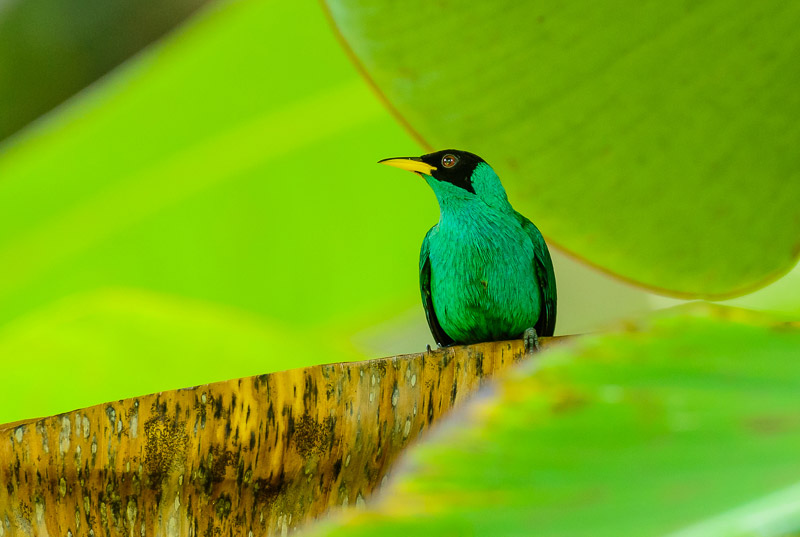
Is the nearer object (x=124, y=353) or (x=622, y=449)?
(x=622, y=449)

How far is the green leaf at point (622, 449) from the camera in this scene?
0.41 feet

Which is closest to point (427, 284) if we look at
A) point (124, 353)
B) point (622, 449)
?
point (124, 353)

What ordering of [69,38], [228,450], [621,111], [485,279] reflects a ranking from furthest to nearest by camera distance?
[69,38] → [485,279] → [621,111] → [228,450]

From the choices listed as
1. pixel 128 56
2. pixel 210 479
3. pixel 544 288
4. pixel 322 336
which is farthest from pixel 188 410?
pixel 128 56

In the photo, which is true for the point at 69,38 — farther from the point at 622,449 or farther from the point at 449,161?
the point at 622,449

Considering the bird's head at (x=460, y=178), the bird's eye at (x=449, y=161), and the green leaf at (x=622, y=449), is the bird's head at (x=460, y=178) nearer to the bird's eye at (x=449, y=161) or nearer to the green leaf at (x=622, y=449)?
the bird's eye at (x=449, y=161)

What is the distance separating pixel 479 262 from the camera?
758 millimetres

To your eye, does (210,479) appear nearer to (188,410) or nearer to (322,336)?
(188,410)

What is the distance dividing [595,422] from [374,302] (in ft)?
3.30

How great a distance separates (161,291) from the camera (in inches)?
43.4

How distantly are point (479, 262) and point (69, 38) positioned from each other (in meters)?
0.62

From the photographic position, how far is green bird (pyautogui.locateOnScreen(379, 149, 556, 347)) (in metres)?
0.76

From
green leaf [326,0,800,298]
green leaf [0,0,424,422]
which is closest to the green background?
green leaf [0,0,424,422]

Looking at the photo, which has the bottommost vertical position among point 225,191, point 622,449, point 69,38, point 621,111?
point 622,449
